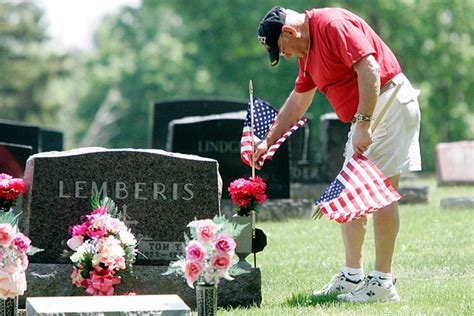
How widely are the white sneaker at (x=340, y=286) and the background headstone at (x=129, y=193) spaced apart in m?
0.95

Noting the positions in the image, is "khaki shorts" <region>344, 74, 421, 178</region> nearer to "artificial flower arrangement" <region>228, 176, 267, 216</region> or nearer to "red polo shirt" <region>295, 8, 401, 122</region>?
"red polo shirt" <region>295, 8, 401, 122</region>

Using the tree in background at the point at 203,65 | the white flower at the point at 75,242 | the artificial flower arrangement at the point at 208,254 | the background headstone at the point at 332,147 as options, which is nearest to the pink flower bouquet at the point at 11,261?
the white flower at the point at 75,242

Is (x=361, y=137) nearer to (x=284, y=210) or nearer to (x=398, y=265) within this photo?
(x=398, y=265)

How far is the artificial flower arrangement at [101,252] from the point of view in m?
7.52

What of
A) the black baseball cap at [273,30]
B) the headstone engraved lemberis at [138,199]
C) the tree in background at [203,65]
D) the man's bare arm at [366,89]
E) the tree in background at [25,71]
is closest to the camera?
the man's bare arm at [366,89]

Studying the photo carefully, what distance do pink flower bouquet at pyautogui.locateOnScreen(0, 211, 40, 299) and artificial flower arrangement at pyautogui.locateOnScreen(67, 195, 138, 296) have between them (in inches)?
24.6

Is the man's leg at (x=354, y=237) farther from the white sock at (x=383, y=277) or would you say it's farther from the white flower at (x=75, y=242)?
the white flower at (x=75, y=242)

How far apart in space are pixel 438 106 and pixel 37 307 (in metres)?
35.5

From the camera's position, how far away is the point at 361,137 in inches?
311

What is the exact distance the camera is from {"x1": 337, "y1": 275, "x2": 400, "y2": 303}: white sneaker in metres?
8.15

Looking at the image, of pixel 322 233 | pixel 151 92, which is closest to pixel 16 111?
pixel 151 92

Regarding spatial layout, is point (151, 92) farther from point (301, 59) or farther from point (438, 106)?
point (301, 59)

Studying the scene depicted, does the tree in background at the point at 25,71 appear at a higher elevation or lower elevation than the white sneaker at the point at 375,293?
lower

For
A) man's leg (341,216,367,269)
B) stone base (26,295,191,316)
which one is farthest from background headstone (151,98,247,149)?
stone base (26,295,191,316)
